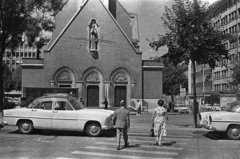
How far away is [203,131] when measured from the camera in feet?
52.0

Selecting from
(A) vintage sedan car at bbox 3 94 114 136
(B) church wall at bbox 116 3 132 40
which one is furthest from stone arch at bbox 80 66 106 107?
(A) vintage sedan car at bbox 3 94 114 136

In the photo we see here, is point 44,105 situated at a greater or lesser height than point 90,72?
lesser

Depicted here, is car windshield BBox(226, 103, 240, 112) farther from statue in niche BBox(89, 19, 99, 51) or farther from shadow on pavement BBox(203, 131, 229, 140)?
statue in niche BBox(89, 19, 99, 51)

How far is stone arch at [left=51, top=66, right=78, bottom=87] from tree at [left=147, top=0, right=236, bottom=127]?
23119mm

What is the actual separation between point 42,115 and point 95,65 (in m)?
26.3

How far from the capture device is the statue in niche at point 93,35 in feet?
131

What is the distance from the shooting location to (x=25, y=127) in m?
14.0

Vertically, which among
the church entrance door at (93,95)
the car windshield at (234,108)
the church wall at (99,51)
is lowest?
the car windshield at (234,108)

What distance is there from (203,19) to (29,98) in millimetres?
16424

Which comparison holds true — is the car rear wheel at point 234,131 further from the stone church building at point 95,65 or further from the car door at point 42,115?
the stone church building at point 95,65

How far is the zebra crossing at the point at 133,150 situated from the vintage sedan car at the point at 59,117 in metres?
1.07

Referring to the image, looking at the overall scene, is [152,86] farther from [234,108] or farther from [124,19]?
[234,108]

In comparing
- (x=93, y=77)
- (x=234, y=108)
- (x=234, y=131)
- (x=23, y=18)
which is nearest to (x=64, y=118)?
(x=234, y=131)

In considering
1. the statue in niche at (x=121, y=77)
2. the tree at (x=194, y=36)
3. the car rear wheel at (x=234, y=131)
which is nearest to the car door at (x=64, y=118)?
the car rear wheel at (x=234, y=131)
